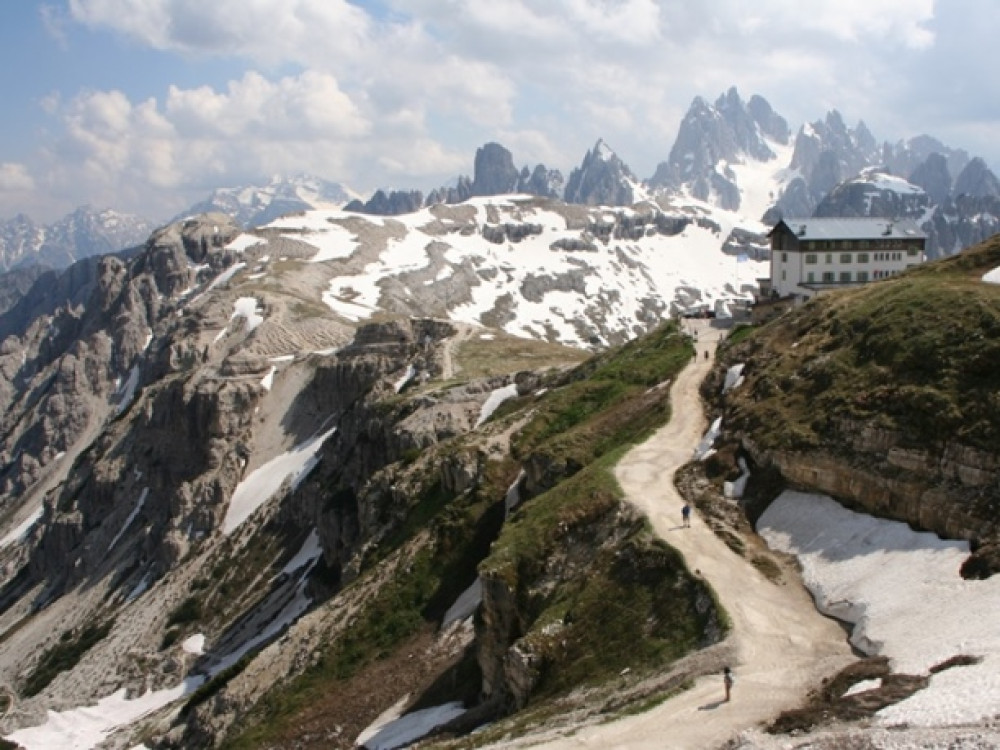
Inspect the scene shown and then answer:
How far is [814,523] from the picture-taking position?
3409cm

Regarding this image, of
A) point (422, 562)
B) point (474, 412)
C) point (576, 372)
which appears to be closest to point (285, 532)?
point (474, 412)

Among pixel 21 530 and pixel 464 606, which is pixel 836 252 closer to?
pixel 464 606

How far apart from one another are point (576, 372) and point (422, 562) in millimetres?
32042

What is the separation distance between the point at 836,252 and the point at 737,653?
64015mm

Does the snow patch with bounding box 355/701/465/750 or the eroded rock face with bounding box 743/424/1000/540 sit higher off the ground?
the eroded rock face with bounding box 743/424/1000/540

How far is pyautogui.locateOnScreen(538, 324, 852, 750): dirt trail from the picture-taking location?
73.3 ft

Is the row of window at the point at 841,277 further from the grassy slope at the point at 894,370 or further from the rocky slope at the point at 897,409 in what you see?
the rocky slope at the point at 897,409

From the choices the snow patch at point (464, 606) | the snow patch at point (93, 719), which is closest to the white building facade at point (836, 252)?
the snow patch at point (464, 606)

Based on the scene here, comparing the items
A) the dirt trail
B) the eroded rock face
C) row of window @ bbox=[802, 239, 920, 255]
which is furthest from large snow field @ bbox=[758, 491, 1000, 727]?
row of window @ bbox=[802, 239, 920, 255]

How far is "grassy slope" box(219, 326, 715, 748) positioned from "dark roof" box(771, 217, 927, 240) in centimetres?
1788

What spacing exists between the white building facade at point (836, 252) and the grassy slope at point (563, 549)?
15.1m

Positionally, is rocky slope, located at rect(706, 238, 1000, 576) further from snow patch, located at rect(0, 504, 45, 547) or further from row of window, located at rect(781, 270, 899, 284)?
snow patch, located at rect(0, 504, 45, 547)

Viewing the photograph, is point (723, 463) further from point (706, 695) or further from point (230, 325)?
point (230, 325)

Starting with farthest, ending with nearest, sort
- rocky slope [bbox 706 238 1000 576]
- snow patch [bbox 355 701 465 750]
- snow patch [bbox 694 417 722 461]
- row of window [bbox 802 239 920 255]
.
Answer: row of window [bbox 802 239 920 255], snow patch [bbox 694 417 722 461], snow patch [bbox 355 701 465 750], rocky slope [bbox 706 238 1000 576]
